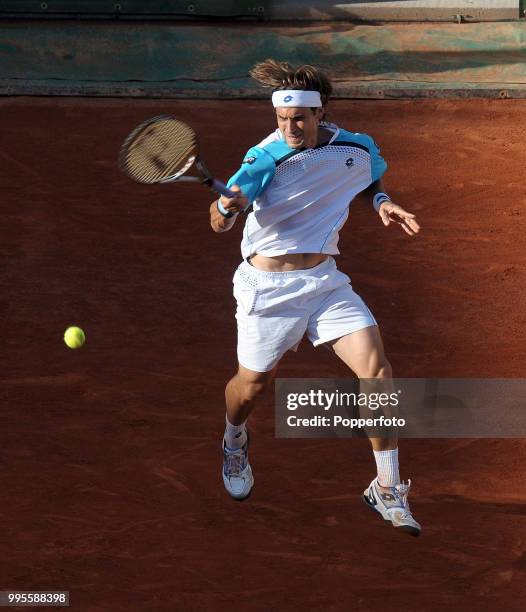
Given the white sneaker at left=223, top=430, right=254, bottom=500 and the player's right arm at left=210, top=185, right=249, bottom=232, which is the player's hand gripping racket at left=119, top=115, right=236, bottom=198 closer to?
the player's right arm at left=210, top=185, right=249, bottom=232

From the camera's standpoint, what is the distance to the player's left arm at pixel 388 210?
257 inches

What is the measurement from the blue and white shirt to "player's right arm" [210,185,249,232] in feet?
0.40

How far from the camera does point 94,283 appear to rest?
1006cm

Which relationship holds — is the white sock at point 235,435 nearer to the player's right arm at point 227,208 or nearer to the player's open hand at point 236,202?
the player's right arm at point 227,208

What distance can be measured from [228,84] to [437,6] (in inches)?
117

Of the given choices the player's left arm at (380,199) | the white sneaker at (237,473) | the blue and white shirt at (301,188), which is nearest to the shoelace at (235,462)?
the white sneaker at (237,473)

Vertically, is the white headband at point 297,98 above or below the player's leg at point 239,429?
above

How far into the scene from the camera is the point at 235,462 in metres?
7.49

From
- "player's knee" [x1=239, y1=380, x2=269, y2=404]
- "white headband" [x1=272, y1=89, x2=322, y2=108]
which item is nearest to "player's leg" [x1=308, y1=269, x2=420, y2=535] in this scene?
"player's knee" [x1=239, y1=380, x2=269, y2=404]

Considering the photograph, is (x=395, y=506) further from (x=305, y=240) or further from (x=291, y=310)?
(x=305, y=240)

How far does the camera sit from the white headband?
648cm

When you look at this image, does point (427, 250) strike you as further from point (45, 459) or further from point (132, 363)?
point (45, 459)

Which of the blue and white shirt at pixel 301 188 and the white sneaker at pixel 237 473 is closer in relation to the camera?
the blue and white shirt at pixel 301 188

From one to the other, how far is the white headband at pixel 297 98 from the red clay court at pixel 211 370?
2.69 m
